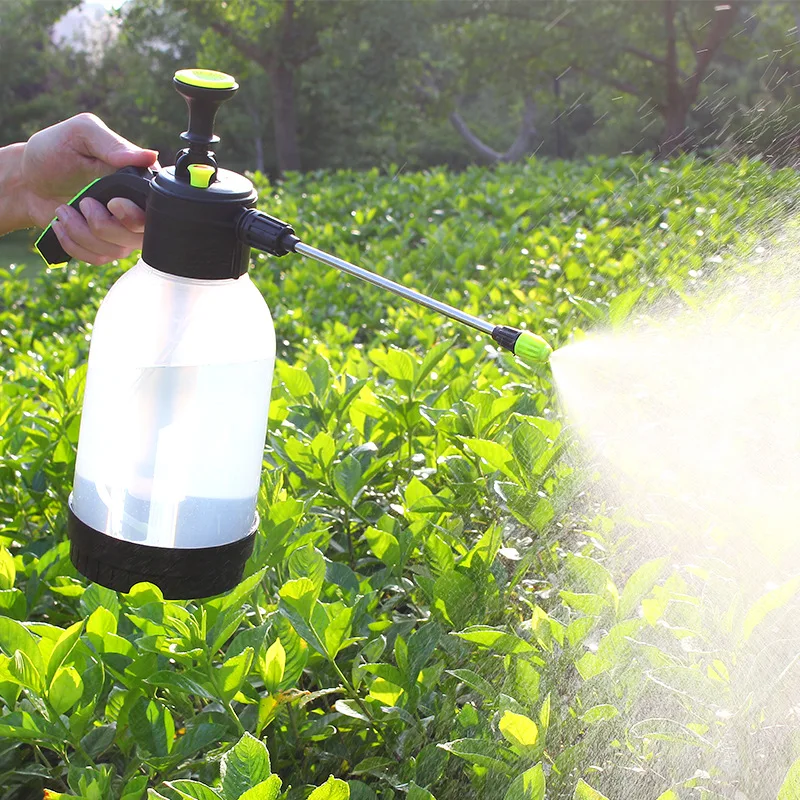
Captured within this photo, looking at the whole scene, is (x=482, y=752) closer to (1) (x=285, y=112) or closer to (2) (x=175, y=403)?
(2) (x=175, y=403)

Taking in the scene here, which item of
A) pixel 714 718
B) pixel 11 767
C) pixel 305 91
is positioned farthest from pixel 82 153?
pixel 305 91

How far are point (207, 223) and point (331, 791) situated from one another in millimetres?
687

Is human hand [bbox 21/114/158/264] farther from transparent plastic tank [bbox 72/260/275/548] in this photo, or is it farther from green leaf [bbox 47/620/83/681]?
green leaf [bbox 47/620/83/681]

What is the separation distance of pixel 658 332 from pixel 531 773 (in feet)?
4.86

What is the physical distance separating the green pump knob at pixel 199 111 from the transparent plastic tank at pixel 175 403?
15 centimetres

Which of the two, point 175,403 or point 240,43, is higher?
point 175,403

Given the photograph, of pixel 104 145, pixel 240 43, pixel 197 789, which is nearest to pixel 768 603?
pixel 197 789

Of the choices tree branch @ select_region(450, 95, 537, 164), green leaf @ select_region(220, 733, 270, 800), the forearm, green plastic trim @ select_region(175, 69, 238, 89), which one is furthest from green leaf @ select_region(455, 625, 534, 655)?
tree branch @ select_region(450, 95, 537, 164)

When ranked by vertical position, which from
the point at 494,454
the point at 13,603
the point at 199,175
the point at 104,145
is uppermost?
the point at 199,175

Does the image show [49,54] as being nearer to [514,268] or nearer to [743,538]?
[514,268]

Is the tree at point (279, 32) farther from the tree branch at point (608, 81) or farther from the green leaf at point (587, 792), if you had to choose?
the green leaf at point (587, 792)

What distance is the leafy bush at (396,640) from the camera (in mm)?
1191

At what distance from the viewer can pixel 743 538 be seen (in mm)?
1456

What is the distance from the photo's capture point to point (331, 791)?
0.98 metres
